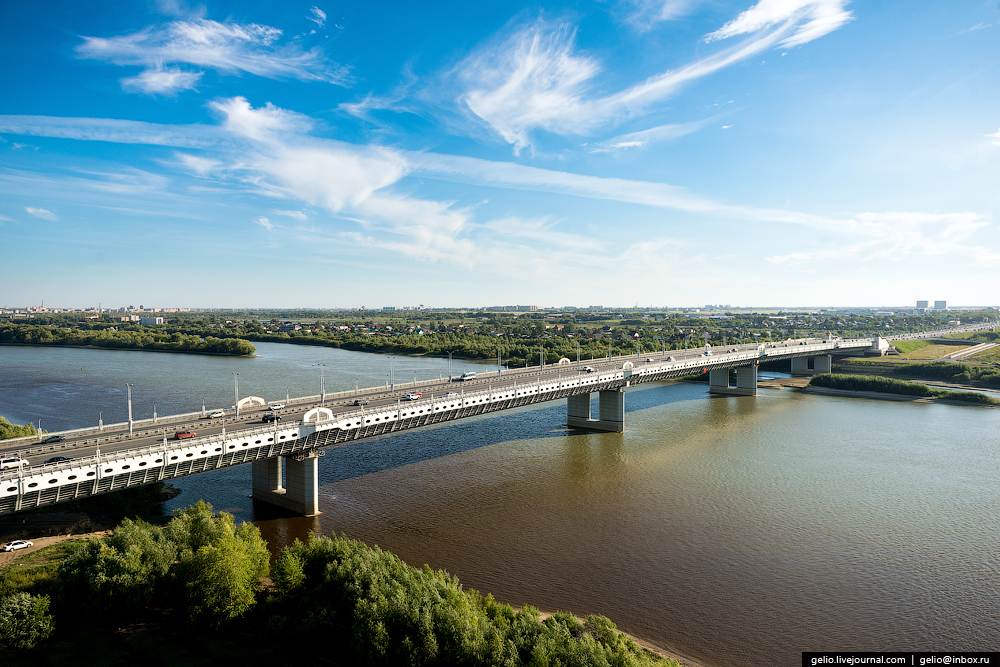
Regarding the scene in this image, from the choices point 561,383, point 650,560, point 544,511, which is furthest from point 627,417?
point 650,560

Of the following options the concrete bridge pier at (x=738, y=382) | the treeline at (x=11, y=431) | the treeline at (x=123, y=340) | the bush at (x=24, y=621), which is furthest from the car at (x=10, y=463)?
the treeline at (x=123, y=340)

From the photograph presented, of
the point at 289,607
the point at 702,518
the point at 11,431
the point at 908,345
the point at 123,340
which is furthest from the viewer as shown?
the point at 123,340

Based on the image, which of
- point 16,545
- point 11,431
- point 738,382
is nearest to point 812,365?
point 738,382

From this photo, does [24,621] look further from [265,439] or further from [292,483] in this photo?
[292,483]

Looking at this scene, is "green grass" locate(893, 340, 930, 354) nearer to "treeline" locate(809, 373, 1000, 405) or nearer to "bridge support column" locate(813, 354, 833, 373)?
"bridge support column" locate(813, 354, 833, 373)

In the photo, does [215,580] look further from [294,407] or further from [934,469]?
[934,469]

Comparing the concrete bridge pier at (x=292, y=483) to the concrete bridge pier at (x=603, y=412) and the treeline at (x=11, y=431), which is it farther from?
the concrete bridge pier at (x=603, y=412)
